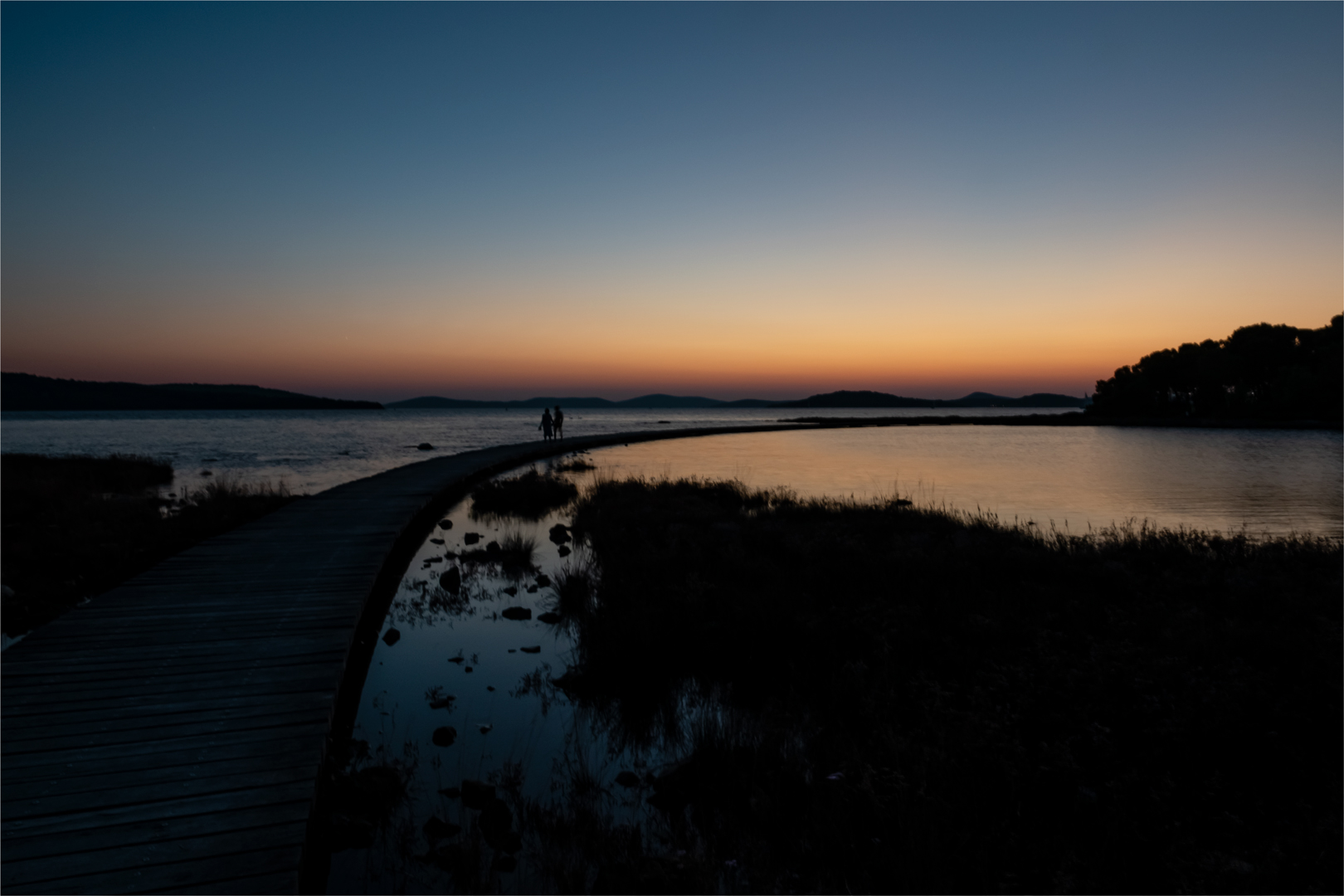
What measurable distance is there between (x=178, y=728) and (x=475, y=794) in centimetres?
221

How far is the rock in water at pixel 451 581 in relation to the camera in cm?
1023

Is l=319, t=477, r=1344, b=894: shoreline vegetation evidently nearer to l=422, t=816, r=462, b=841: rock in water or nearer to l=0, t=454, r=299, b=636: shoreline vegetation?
l=422, t=816, r=462, b=841: rock in water

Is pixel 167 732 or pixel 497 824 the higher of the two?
pixel 167 732

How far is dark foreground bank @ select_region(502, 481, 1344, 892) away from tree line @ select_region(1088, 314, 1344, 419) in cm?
7477

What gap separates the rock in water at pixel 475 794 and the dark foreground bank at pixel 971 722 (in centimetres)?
35

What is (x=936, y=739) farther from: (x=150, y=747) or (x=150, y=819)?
(x=150, y=747)

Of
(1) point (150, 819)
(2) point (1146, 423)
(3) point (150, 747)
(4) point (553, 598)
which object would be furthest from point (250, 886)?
(2) point (1146, 423)

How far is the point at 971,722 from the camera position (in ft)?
16.6

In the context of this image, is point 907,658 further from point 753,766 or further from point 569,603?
A: point 569,603

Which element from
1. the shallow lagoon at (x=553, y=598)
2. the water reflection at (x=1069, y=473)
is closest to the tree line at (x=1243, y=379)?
the water reflection at (x=1069, y=473)

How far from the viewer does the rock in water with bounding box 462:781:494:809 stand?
15.2 feet

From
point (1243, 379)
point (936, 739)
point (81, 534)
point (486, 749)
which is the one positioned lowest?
point (486, 749)

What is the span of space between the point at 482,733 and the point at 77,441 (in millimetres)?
64873

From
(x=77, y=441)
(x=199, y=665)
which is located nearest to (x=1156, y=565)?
(x=199, y=665)
